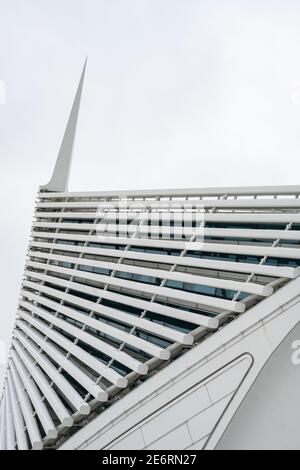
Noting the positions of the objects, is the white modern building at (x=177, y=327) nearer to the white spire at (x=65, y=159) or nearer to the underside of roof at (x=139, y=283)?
the underside of roof at (x=139, y=283)

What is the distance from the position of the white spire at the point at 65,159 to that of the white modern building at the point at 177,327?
13515 millimetres

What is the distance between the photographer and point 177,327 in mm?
17688

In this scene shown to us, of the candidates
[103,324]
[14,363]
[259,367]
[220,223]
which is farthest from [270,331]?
[14,363]

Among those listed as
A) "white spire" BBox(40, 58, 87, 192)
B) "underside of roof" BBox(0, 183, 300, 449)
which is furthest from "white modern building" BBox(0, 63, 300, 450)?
"white spire" BBox(40, 58, 87, 192)

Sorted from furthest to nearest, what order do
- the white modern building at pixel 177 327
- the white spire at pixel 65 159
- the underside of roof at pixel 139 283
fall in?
the white spire at pixel 65 159, the underside of roof at pixel 139 283, the white modern building at pixel 177 327

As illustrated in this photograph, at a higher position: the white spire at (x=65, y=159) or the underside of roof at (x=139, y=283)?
the white spire at (x=65, y=159)

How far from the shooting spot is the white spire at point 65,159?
130 feet

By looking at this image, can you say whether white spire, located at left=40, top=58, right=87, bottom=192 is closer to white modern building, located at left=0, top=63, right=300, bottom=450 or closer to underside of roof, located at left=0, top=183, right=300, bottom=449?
underside of roof, located at left=0, top=183, right=300, bottom=449

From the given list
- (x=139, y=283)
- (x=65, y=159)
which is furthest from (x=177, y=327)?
(x=65, y=159)

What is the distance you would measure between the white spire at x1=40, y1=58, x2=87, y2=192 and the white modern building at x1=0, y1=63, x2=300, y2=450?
13.5 meters

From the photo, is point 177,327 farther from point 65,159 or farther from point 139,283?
point 65,159

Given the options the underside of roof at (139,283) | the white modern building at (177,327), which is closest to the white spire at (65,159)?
the underside of roof at (139,283)

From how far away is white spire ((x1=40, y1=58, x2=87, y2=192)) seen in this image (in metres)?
39.7

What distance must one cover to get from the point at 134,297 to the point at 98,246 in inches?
219
